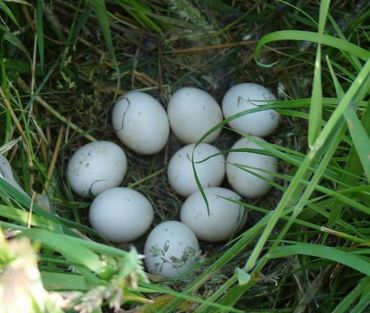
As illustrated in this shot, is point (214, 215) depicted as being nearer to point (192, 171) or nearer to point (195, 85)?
point (192, 171)

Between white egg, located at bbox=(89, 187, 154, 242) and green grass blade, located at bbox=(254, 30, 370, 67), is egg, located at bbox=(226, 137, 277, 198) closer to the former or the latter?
white egg, located at bbox=(89, 187, 154, 242)

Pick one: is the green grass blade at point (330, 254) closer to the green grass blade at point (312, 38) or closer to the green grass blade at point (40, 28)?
the green grass blade at point (312, 38)

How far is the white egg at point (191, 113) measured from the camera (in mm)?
1728

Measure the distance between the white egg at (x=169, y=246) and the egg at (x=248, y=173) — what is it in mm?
179

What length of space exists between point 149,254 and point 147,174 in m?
0.31

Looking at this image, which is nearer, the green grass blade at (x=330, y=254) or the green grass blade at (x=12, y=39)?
the green grass blade at (x=330, y=254)

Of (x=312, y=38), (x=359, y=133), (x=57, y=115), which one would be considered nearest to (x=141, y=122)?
(x=57, y=115)

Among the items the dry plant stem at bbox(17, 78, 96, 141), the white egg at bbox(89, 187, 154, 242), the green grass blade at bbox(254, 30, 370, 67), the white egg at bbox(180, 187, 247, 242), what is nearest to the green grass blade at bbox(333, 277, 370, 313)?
the green grass blade at bbox(254, 30, 370, 67)

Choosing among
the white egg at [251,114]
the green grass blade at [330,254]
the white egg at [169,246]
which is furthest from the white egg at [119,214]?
the green grass blade at [330,254]

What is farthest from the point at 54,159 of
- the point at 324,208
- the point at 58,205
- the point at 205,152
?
the point at 324,208

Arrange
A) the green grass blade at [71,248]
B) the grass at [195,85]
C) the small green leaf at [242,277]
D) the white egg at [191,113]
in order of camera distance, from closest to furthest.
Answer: the green grass blade at [71,248], the small green leaf at [242,277], the grass at [195,85], the white egg at [191,113]

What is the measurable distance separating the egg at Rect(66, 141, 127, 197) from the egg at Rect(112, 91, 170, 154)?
0.05 metres

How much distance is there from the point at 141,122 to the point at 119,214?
24 cm

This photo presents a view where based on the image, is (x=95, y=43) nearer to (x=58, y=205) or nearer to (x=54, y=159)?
(x=54, y=159)
